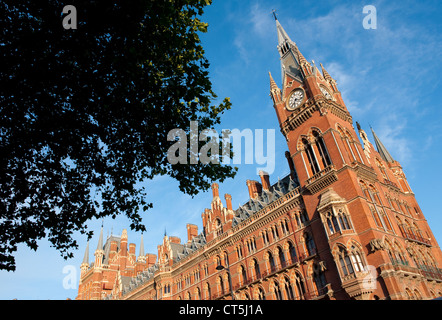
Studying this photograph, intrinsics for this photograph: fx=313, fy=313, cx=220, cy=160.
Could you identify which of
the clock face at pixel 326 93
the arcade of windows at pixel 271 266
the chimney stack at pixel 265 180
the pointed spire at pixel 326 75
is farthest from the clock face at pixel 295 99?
the arcade of windows at pixel 271 266

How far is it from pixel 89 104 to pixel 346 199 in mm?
24212

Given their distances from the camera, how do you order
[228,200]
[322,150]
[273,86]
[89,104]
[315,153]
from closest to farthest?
[89,104], [322,150], [315,153], [273,86], [228,200]

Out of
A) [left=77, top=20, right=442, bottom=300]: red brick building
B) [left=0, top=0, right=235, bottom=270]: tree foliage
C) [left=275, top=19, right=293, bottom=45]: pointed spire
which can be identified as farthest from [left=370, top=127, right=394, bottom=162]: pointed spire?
[left=0, top=0, right=235, bottom=270]: tree foliage

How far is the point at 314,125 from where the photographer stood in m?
33.2

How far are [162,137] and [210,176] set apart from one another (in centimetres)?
255

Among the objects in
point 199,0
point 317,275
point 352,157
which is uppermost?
point 352,157

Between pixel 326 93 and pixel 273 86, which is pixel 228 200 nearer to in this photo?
pixel 273 86

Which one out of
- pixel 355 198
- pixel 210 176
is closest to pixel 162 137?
pixel 210 176

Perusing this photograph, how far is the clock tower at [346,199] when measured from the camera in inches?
983

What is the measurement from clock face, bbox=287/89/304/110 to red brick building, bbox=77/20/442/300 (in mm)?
126

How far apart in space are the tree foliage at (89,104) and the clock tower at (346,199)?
1798 cm

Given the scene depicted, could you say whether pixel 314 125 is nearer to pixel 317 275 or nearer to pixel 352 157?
pixel 352 157

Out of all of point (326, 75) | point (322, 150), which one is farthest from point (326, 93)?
point (322, 150)

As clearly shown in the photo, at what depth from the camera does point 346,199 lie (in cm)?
2820
